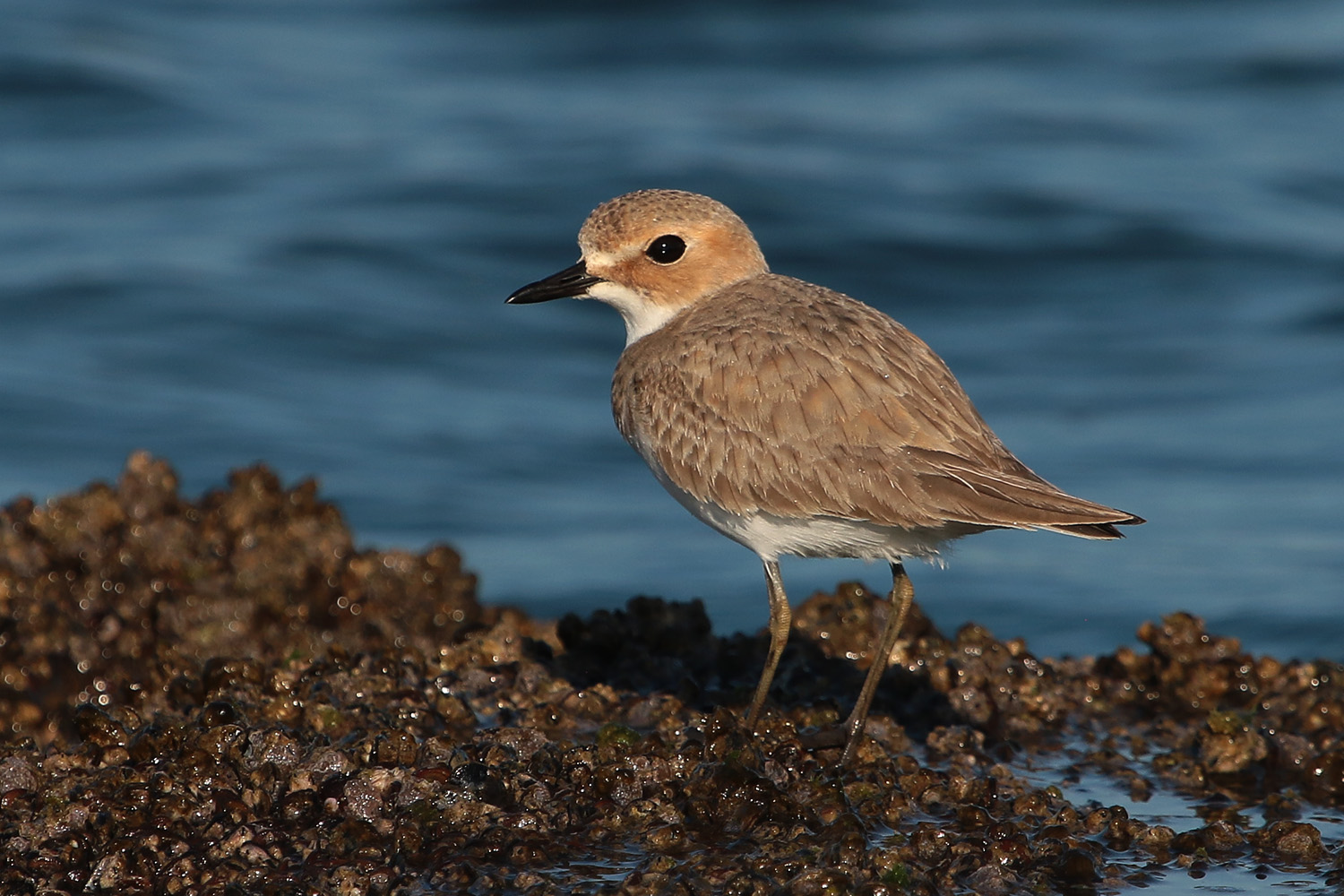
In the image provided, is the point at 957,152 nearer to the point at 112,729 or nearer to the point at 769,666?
the point at 769,666

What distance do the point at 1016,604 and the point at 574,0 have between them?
13.2 metres

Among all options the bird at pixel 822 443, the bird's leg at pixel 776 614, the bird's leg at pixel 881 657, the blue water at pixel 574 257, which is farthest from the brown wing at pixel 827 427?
the blue water at pixel 574 257

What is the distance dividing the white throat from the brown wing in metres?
0.45

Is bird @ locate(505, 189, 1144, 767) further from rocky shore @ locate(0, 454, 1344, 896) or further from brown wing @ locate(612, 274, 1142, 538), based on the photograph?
rocky shore @ locate(0, 454, 1344, 896)

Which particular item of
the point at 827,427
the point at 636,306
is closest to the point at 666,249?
the point at 636,306

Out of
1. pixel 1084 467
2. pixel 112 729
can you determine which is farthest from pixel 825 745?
pixel 1084 467

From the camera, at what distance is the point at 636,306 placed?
672 cm

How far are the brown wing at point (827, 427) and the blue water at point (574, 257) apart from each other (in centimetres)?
435

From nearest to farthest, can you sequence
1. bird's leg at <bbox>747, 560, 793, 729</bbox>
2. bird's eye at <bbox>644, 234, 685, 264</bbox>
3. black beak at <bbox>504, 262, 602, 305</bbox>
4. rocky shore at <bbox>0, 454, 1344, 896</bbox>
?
rocky shore at <bbox>0, 454, 1344, 896</bbox> < bird's leg at <bbox>747, 560, 793, 729</bbox> < bird's eye at <bbox>644, 234, 685, 264</bbox> < black beak at <bbox>504, 262, 602, 305</bbox>

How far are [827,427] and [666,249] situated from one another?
51.8 inches

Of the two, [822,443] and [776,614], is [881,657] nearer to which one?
[776,614]

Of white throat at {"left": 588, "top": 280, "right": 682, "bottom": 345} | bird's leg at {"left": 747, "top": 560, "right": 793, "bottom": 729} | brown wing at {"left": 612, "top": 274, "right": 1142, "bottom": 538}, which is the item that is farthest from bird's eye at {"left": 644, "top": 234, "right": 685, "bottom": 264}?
bird's leg at {"left": 747, "top": 560, "right": 793, "bottom": 729}

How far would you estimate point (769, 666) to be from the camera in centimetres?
601

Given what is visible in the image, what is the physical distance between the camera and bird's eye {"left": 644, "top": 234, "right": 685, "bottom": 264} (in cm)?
662
